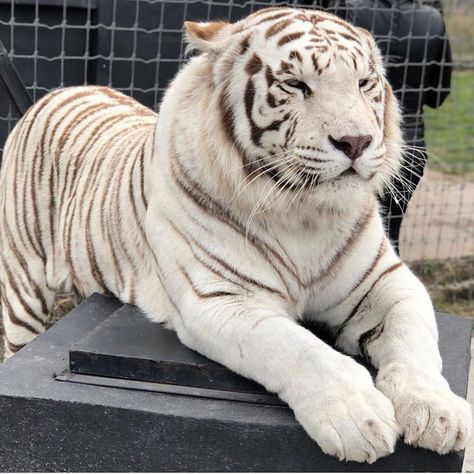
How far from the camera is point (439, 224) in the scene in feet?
20.2

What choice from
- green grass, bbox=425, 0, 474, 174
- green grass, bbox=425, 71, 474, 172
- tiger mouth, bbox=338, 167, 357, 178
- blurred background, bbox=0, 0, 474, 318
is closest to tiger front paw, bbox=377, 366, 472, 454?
tiger mouth, bbox=338, 167, 357, 178

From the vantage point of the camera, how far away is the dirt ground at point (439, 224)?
588 centimetres

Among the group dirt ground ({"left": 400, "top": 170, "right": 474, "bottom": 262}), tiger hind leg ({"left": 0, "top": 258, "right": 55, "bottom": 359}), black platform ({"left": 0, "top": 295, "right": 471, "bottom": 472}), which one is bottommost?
dirt ground ({"left": 400, "top": 170, "right": 474, "bottom": 262})

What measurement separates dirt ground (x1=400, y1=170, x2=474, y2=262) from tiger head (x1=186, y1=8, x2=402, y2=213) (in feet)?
8.94

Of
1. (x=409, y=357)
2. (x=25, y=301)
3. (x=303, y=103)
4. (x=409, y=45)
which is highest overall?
(x=303, y=103)

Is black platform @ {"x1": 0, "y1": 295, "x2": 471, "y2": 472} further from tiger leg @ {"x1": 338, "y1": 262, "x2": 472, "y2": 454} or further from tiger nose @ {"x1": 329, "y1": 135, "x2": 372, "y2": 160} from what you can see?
tiger nose @ {"x1": 329, "y1": 135, "x2": 372, "y2": 160}

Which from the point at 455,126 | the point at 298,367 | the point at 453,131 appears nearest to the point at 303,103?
the point at 298,367

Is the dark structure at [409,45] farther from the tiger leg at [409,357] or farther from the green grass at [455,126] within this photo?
the tiger leg at [409,357]

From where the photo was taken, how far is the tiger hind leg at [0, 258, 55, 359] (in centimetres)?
365

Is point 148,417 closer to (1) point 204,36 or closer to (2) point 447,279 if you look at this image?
(1) point 204,36

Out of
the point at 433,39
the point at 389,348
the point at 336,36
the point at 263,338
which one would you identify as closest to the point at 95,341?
the point at 263,338

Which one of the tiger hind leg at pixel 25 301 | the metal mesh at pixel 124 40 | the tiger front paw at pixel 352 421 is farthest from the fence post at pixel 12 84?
the tiger front paw at pixel 352 421

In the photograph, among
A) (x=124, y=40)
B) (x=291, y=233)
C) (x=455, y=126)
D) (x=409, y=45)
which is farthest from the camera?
(x=455, y=126)

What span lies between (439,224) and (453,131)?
10.8 ft
